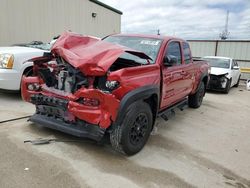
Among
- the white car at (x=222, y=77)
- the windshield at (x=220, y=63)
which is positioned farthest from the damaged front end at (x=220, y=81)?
the windshield at (x=220, y=63)

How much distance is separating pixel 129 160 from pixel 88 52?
5.20 feet

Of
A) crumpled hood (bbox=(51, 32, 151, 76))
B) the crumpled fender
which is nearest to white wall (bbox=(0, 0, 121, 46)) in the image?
crumpled hood (bbox=(51, 32, 151, 76))

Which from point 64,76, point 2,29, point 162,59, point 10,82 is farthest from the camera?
point 2,29

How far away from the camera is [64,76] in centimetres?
351

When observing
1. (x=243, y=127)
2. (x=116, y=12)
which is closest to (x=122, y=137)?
(x=243, y=127)

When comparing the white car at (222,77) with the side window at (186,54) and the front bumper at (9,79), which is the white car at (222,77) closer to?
the side window at (186,54)

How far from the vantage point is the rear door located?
4.16 metres

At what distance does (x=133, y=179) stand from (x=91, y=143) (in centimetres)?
108

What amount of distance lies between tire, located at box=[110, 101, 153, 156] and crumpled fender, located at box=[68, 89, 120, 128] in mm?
242

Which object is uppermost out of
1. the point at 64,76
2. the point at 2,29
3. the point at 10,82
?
the point at 2,29

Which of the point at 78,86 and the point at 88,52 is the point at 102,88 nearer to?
the point at 78,86

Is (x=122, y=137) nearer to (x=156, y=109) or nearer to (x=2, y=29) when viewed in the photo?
(x=156, y=109)

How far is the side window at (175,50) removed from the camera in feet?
14.8

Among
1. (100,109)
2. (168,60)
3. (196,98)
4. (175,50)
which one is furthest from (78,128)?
(196,98)
